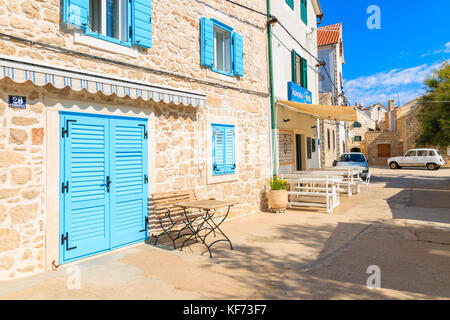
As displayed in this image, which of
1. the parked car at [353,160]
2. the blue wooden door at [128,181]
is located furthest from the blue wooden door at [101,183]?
the parked car at [353,160]

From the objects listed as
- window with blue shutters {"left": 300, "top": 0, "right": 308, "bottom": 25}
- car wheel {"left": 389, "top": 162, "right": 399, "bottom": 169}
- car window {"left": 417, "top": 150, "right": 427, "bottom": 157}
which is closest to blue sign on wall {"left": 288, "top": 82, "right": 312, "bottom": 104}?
window with blue shutters {"left": 300, "top": 0, "right": 308, "bottom": 25}

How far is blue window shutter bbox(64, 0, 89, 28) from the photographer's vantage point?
4546 millimetres

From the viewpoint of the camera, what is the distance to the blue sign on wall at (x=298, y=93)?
437 inches

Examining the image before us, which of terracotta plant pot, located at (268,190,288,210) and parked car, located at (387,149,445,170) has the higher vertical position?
parked car, located at (387,149,445,170)

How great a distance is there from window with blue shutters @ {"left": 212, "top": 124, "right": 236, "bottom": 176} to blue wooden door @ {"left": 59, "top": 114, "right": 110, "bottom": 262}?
2.81 m

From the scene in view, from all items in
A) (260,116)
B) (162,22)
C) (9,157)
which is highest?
(162,22)

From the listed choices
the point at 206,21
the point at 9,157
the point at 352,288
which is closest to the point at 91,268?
the point at 9,157

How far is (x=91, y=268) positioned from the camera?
176 inches

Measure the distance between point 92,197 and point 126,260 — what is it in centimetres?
113

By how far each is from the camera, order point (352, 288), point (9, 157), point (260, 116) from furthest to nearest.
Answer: point (260, 116) → point (9, 157) → point (352, 288)

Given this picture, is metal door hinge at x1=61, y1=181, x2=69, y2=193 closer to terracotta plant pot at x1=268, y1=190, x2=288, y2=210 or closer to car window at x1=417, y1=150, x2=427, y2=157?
terracotta plant pot at x1=268, y1=190, x2=288, y2=210

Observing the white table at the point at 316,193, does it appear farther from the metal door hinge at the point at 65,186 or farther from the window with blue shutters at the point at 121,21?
the metal door hinge at the point at 65,186

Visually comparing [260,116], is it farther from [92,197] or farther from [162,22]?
[92,197]

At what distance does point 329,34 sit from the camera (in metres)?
22.7
